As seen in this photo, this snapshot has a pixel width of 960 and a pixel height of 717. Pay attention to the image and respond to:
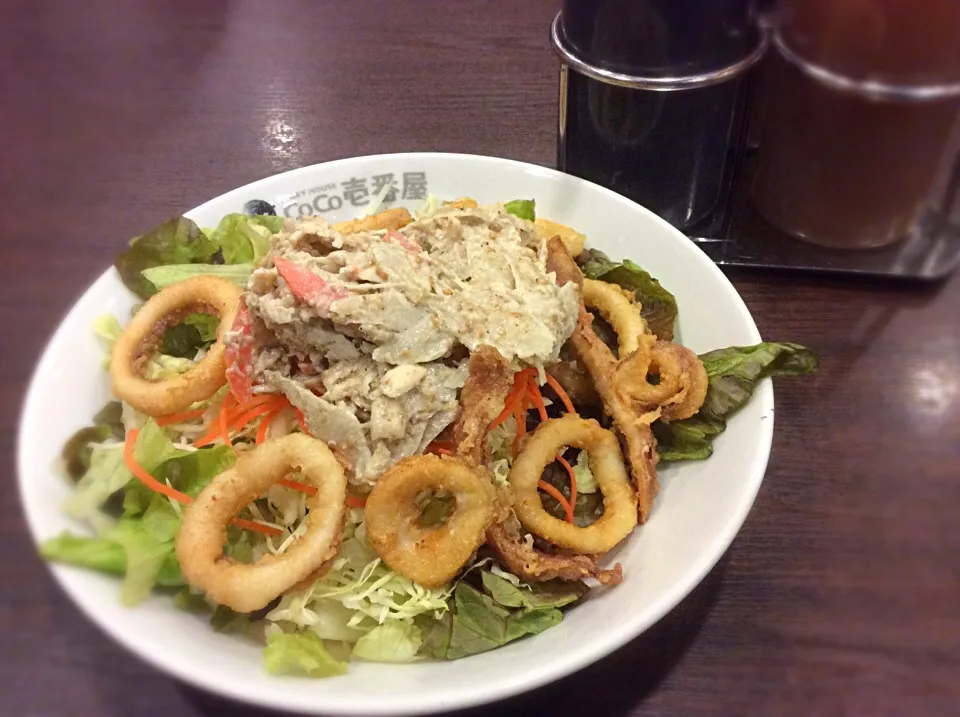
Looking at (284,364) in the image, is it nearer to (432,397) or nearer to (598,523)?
(432,397)

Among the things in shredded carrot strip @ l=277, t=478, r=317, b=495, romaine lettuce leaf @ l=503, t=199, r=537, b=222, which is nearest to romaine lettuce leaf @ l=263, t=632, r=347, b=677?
shredded carrot strip @ l=277, t=478, r=317, b=495

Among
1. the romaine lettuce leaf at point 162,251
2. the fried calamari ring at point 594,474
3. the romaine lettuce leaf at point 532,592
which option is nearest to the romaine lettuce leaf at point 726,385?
the fried calamari ring at point 594,474

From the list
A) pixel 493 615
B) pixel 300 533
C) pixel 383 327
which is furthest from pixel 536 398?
pixel 300 533

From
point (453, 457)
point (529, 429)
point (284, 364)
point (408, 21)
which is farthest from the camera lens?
point (408, 21)

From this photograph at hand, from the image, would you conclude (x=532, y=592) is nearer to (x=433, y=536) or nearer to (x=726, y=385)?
(x=433, y=536)

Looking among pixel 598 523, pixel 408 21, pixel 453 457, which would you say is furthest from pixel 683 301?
pixel 408 21

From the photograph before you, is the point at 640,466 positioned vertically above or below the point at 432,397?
below

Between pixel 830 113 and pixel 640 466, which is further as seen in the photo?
pixel 830 113
